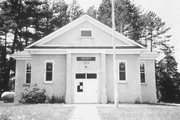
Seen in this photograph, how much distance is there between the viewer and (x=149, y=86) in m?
23.9

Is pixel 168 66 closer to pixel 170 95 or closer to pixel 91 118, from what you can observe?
pixel 170 95

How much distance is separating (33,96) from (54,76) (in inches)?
111

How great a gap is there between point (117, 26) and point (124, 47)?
20.9 metres

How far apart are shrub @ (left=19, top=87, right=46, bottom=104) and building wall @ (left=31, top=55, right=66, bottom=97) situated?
103 cm

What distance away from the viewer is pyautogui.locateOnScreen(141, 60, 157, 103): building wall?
77.7ft

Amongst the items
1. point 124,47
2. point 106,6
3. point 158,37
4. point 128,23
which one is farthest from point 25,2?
point 158,37

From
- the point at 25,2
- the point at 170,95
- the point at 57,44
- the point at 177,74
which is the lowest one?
the point at 170,95

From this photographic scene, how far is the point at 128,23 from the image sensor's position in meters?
43.5

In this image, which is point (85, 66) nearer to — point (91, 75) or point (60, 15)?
point (91, 75)

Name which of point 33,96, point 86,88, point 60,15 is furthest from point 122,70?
point 60,15

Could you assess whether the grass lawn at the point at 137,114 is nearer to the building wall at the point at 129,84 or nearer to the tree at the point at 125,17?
the building wall at the point at 129,84

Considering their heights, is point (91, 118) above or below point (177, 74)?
below

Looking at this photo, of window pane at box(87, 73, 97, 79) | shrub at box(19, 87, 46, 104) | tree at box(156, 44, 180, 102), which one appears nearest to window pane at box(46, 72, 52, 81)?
shrub at box(19, 87, 46, 104)

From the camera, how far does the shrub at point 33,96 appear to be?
790 inches
